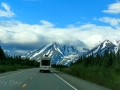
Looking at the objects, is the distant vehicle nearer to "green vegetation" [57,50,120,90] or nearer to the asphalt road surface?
"green vegetation" [57,50,120,90]

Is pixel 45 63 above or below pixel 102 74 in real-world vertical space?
above

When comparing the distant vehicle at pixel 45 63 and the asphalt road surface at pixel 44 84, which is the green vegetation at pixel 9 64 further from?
the asphalt road surface at pixel 44 84

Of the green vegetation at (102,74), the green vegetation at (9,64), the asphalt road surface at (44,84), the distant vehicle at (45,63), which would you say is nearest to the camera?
the asphalt road surface at (44,84)

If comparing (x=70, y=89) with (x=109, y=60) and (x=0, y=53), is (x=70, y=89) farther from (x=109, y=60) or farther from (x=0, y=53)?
(x=0, y=53)

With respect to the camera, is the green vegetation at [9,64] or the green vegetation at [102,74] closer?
the green vegetation at [102,74]

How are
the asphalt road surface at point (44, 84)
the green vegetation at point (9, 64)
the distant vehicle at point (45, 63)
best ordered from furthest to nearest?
the green vegetation at point (9, 64)
the distant vehicle at point (45, 63)
the asphalt road surface at point (44, 84)

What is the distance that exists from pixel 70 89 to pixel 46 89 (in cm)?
172

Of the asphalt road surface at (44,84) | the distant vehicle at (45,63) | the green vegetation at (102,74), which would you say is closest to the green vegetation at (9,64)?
the distant vehicle at (45,63)

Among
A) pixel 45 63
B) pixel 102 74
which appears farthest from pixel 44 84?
pixel 45 63

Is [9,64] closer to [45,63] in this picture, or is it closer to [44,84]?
[45,63]

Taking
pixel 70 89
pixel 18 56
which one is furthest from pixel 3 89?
pixel 18 56

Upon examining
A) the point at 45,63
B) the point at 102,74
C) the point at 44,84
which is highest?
the point at 45,63

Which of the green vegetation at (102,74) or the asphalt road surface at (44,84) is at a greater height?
the green vegetation at (102,74)

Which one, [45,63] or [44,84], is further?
[45,63]
